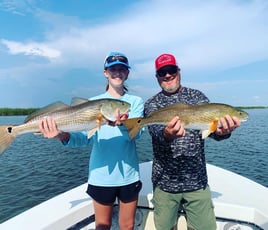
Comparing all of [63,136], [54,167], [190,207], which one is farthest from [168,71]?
[54,167]

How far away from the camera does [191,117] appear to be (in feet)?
10.7

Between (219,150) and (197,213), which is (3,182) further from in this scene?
(219,150)

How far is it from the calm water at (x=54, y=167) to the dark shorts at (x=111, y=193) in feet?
22.1

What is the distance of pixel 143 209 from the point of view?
4.36 metres

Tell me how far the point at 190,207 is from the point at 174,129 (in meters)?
1.03

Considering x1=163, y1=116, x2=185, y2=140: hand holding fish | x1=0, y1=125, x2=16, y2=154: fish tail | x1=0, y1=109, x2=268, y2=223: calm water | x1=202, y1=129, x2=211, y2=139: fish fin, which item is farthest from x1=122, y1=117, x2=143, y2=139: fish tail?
x1=0, y1=109, x2=268, y2=223: calm water

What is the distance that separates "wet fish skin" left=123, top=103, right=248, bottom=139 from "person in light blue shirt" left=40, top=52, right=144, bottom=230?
0.21 meters

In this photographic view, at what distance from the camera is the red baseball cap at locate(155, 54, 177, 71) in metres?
3.33

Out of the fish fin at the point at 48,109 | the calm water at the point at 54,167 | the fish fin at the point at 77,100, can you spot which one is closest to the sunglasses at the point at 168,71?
the fish fin at the point at 77,100

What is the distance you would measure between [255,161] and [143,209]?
13.3 m

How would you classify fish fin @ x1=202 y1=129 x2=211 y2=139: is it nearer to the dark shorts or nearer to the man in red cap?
the man in red cap

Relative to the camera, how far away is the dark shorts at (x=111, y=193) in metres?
3.26

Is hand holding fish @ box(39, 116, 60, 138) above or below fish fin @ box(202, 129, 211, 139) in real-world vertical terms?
above

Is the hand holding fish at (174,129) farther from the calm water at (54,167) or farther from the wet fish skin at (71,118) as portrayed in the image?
the calm water at (54,167)
